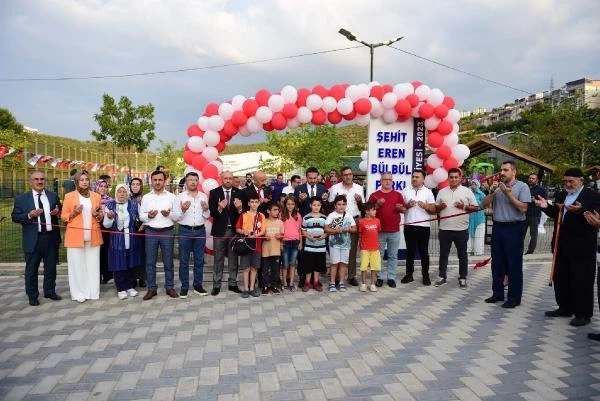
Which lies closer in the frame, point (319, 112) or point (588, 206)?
point (588, 206)

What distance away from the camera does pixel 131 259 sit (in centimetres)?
626

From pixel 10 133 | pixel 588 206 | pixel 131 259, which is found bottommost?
pixel 131 259

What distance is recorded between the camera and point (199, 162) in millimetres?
8180

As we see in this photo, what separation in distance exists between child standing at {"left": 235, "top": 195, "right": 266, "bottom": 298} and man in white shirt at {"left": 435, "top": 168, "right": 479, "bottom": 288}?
285cm

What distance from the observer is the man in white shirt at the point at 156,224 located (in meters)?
6.14

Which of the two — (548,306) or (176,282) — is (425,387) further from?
(176,282)

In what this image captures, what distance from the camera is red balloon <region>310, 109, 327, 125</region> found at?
8.00 metres

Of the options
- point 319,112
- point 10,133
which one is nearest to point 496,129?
point 10,133

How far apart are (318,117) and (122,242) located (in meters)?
3.98

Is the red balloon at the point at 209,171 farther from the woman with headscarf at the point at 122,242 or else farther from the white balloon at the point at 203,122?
the woman with headscarf at the point at 122,242

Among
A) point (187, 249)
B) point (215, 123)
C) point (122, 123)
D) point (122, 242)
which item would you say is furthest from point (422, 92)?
point (122, 123)

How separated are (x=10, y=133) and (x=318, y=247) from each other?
2767 cm

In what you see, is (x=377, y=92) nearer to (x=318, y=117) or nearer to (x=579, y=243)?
(x=318, y=117)

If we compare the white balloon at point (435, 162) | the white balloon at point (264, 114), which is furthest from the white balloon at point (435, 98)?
the white balloon at point (264, 114)
